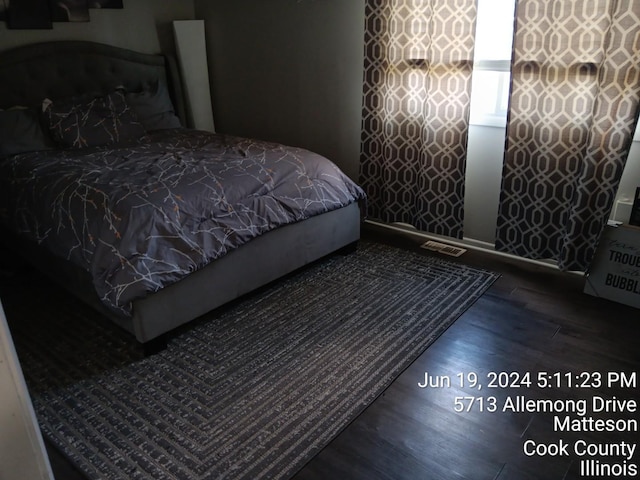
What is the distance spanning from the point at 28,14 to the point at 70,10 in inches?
11.8

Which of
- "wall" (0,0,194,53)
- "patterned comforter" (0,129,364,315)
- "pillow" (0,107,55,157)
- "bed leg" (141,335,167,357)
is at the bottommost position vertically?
"bed leg" (141,335,167,357)

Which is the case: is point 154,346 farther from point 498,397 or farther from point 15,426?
point 498,397

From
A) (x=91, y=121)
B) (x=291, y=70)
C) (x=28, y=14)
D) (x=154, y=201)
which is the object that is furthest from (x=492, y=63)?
(x=28, y=14)

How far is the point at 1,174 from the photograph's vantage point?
2.97 meters

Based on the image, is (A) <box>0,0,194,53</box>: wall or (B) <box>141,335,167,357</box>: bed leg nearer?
(B) <box>141,335,167,357</box>: bed leg

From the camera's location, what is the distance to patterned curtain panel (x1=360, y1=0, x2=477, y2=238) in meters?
2.98

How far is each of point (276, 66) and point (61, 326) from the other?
2580mm

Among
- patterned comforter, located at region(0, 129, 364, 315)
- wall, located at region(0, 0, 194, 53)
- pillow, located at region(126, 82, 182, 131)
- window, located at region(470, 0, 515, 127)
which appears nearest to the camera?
patterned comforter, located at region(0, 129, 364, 315)

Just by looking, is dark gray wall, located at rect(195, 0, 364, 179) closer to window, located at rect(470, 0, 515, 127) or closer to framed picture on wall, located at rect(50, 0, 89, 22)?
window, located at rect(470, 0, 515, 127)

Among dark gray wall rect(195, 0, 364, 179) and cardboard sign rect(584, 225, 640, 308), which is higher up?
dark gray wall rect(195, 0, 364, 179)

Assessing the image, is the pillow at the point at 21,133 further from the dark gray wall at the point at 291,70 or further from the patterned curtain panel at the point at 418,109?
the patterned curtain panel at the point at 418,109

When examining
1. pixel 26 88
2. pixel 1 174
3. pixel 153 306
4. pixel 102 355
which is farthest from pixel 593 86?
pixel 26 88

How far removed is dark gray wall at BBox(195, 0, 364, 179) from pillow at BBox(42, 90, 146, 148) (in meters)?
1.08

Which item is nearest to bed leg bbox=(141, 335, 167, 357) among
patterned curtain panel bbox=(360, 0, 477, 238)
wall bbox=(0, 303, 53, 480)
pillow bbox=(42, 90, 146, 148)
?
wall bbox=(0, 303, 53, 480)
